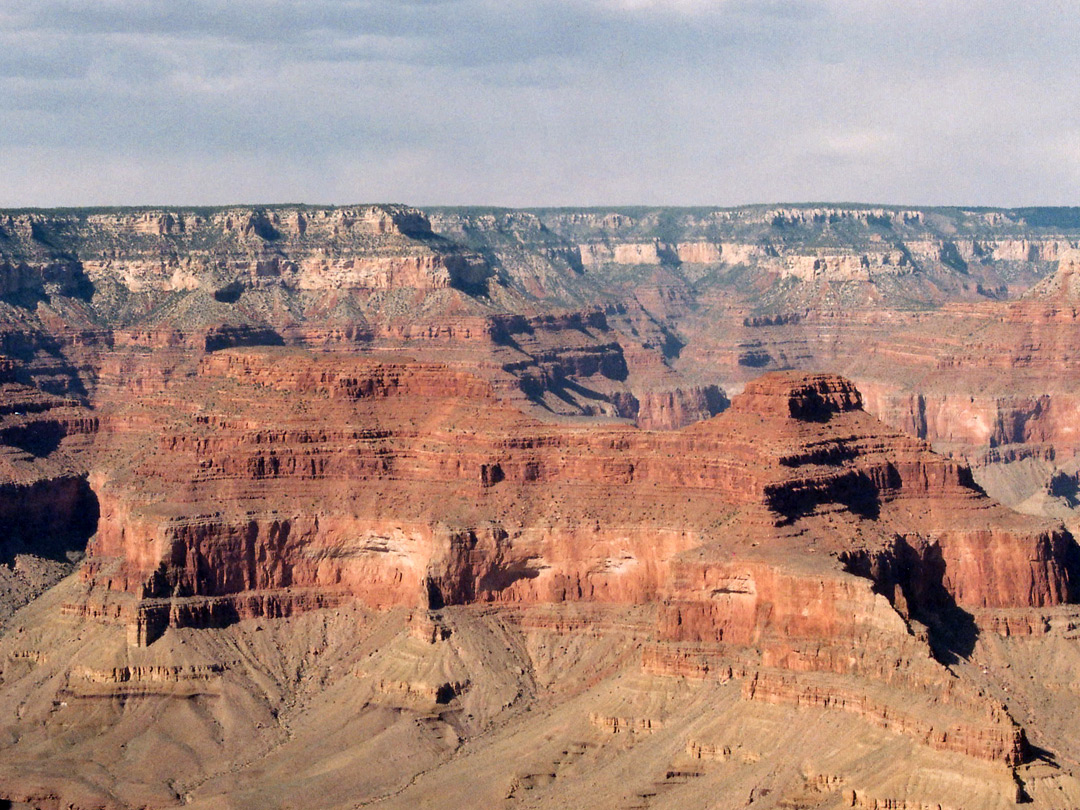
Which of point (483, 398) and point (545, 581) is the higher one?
point (483, 398)

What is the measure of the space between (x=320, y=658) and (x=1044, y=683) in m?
37.3

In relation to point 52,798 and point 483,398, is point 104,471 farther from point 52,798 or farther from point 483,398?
point 52,798

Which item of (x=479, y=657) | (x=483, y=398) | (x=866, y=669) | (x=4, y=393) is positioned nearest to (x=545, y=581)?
(x=479, y=657)

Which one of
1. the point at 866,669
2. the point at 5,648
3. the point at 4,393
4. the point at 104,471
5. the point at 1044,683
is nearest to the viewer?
the point at 866,669

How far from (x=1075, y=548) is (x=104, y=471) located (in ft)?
194

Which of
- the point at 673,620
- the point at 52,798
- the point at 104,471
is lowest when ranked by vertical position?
the point at 52,798

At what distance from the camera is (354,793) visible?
9775 cm

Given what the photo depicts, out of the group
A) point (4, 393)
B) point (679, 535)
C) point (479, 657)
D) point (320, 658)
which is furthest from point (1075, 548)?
point (4, 393)

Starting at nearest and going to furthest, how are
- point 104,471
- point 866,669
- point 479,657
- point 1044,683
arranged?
point 866,669, point 1044,683, point 479,657, point 104,471

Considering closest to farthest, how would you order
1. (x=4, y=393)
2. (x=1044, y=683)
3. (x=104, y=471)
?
(x=1044, y=683), (x=104, y=471), (x=4, y=393)

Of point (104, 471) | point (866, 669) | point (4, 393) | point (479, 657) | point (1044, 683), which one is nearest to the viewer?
point (866, 669)

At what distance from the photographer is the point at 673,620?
10381cm

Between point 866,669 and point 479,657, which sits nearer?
point 866,669

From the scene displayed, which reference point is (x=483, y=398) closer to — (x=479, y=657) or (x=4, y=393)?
(x=479, y=657)
